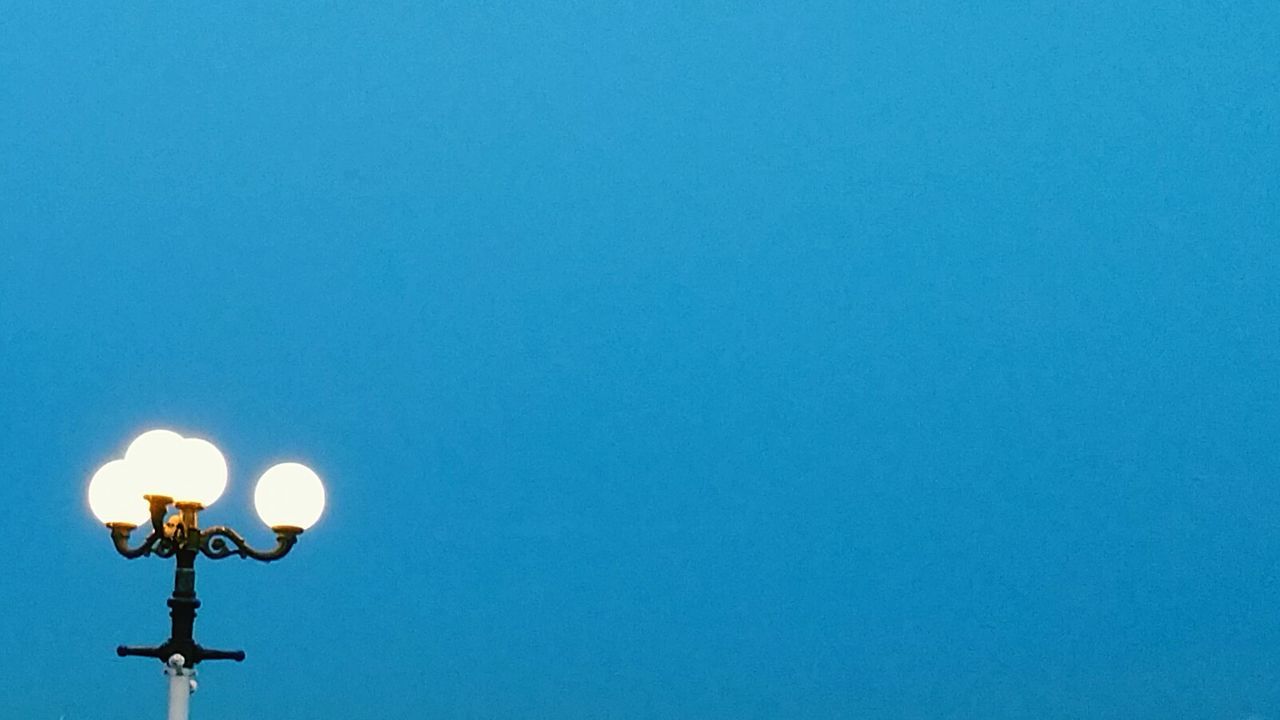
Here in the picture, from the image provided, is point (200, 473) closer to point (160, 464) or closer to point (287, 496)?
point (160, 464)

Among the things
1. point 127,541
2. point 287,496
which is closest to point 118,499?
point 127,541

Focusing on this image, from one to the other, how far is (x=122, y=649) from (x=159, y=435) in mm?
1015

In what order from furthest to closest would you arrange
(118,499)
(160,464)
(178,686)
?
(118,499)
(178,686)
(160,464)

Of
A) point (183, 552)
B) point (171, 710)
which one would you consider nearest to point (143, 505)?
point (183, 552)

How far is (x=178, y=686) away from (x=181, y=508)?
2.43 feet

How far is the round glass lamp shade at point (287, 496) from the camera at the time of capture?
679cm

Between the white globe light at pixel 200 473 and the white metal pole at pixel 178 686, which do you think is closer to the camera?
the white globe light at pixel 200 473

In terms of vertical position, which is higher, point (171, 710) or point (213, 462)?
point (213, 462)

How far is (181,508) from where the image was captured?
6.45m

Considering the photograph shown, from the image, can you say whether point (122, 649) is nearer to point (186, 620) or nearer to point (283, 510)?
point (186, 620)

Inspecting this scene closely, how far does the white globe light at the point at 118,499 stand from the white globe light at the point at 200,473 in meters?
0.31

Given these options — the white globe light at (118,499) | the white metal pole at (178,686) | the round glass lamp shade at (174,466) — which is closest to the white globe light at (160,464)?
the round glass lamp shade at (174,466)

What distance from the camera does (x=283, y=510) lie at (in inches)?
267

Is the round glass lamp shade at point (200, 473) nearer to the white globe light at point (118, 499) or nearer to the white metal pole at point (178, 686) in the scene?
the white globe light at point (118, 499)
